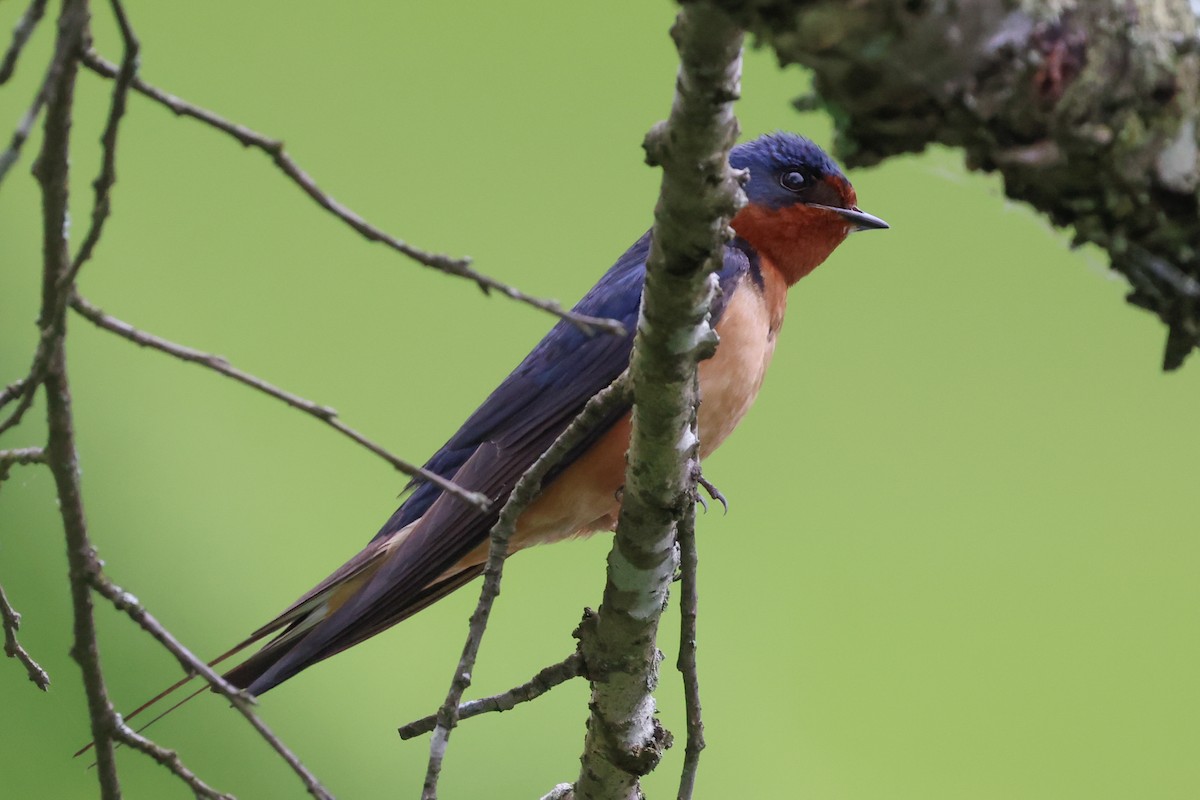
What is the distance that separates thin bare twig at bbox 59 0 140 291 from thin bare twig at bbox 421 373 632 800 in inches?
18.0

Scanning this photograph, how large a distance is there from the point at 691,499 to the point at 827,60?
2.17ft

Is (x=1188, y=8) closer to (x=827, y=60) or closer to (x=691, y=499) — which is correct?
(x=827, y=60)

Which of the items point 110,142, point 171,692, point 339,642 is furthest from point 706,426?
point 110,142

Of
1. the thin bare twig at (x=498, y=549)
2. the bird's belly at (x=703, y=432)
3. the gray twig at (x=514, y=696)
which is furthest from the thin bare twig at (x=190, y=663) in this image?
the bird's belly at (x=703, y=432)

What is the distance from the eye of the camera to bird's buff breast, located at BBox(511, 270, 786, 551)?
1782 mm

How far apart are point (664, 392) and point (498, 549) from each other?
0.21 metres

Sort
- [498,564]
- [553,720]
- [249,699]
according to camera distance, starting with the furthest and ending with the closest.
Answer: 1. [553,720]
2. [498,564]
3. [249,699]

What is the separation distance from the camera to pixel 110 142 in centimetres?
72

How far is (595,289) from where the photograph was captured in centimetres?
199

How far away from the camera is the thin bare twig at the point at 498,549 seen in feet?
3.34

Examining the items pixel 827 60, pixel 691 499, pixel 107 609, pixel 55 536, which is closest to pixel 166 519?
pixel 107 609

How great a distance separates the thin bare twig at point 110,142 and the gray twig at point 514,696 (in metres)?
0.87

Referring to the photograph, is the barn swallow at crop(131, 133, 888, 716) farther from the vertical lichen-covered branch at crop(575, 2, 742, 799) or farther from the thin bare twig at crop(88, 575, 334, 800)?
the thin bare twig at crop(88, 575, 334, 800)

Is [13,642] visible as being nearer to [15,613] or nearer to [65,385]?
[15,613]
